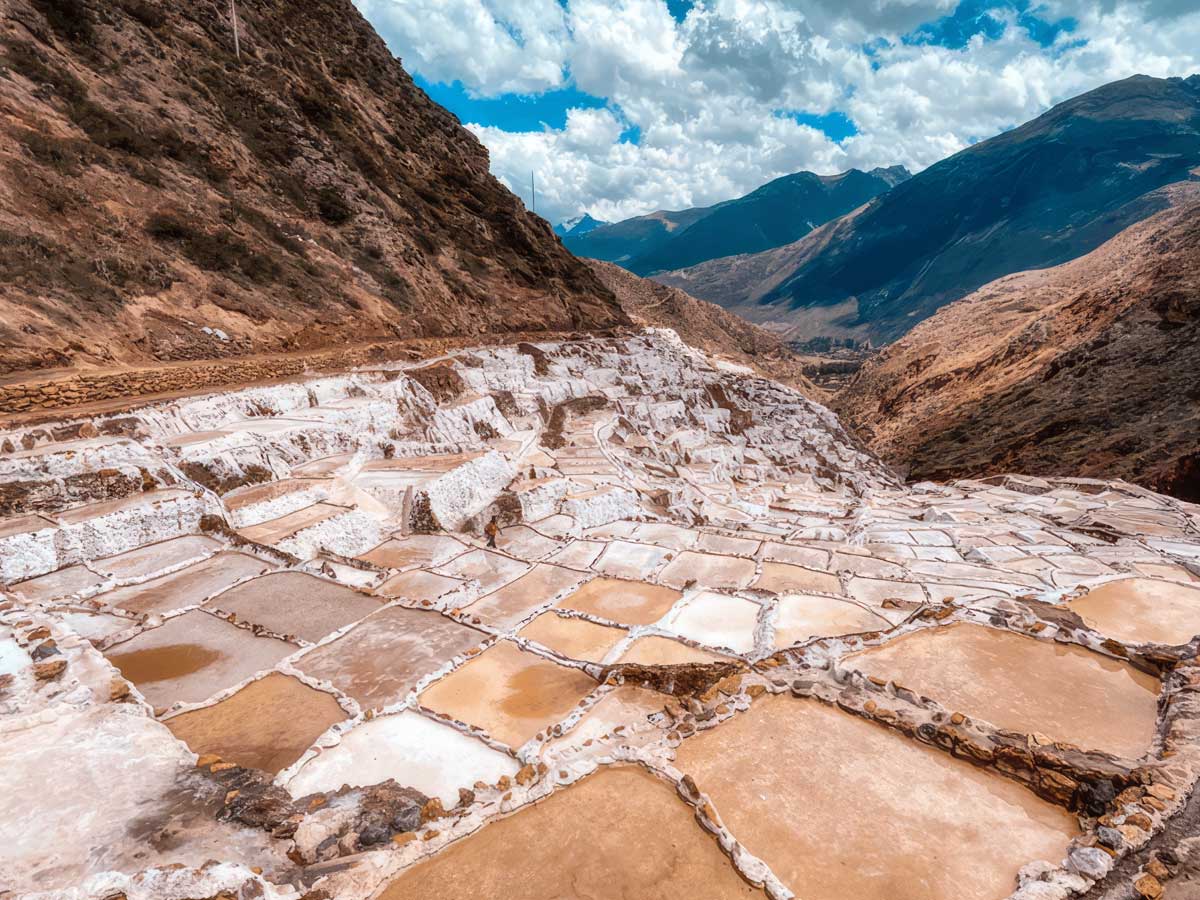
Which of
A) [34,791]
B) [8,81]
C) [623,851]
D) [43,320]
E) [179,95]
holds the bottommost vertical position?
[623,851]

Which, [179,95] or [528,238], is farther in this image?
[528,238]

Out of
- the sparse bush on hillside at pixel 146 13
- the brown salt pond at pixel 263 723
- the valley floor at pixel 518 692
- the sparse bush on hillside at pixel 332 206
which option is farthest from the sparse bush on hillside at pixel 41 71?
the brown salt pond at pixel 263 723

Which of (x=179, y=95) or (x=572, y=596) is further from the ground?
(x=179, y=95)

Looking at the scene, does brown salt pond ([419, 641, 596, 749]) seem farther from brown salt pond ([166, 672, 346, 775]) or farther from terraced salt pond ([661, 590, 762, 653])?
terraced salt pond ([661, 590, 762, 653])

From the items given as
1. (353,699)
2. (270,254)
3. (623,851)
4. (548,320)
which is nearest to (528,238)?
(548,320)

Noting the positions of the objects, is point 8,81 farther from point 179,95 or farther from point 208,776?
point 208,776

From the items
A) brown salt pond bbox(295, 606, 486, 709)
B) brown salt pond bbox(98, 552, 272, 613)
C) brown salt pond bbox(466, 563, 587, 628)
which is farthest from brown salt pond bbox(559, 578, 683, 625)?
brown salt pond bbox(98, 552, 272, 613)
